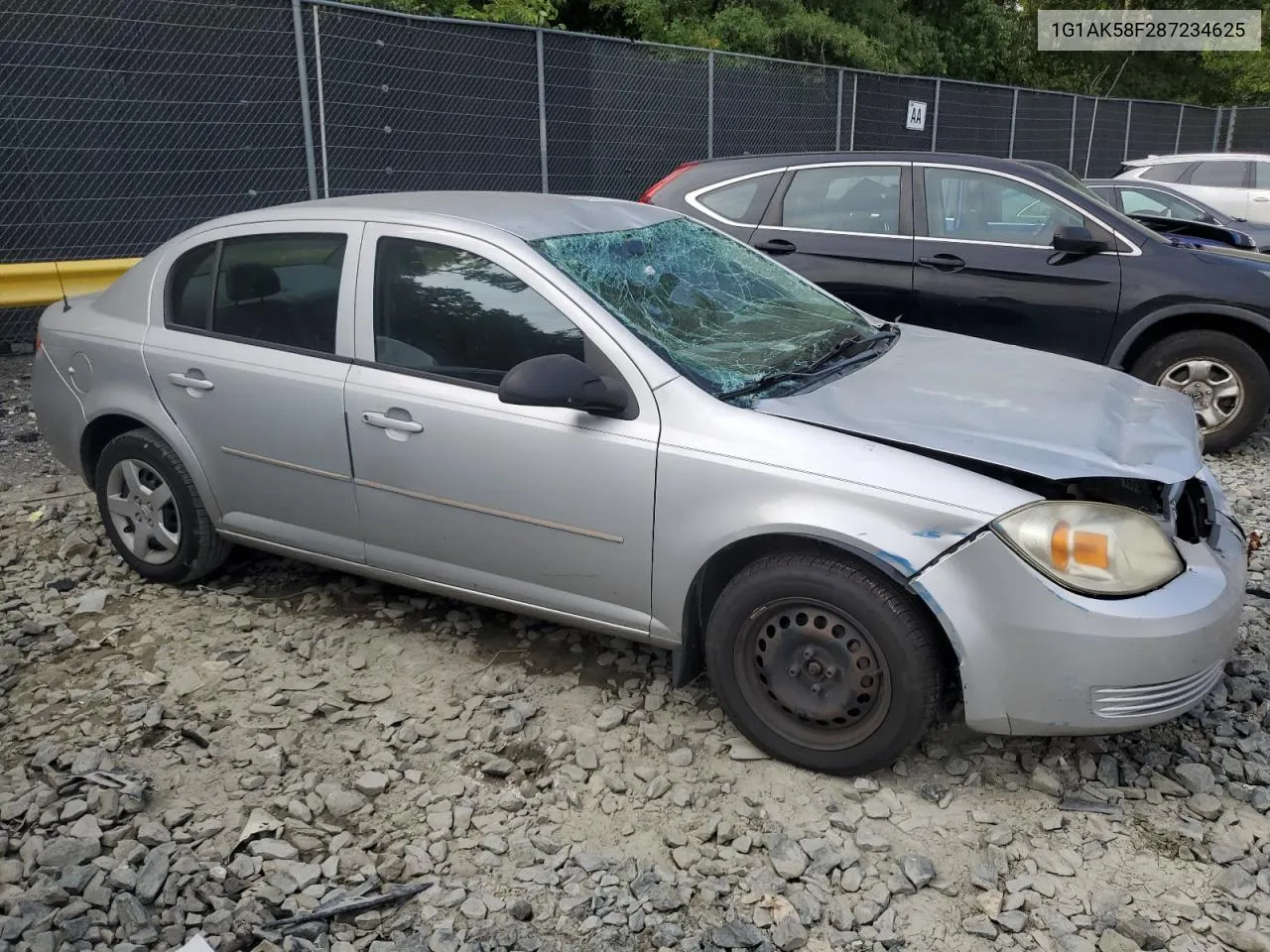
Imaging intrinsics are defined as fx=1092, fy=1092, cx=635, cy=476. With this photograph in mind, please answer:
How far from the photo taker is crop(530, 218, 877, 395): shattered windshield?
11.5ft

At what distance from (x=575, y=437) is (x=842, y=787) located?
1.32 meters

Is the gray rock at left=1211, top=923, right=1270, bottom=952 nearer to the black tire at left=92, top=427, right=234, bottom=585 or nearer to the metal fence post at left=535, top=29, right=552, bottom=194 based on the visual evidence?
the black tire at left=92, top=427, right=234, bottom=585

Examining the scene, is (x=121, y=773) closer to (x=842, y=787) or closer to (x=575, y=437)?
Result: (x=575, y=437)

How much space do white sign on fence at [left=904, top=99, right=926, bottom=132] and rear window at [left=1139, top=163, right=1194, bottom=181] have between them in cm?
311

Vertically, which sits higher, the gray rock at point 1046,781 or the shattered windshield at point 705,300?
the shattered windshield at point 705,300

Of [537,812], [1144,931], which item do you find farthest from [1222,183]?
[537,812]

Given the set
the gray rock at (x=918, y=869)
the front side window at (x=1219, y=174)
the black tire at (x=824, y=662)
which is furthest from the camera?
the front side window at (x=1219, y=174)

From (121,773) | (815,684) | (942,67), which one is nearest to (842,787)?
(815,684)

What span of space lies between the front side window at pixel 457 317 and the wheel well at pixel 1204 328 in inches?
164

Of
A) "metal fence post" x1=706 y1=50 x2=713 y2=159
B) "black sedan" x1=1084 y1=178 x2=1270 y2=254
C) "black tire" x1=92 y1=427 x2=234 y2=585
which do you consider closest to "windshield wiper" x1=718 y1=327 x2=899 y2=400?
"black tire" x1=92 y1=427 x2=234 y2=585

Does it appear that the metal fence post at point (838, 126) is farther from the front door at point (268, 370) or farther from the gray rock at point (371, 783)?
the gray rock at point (371, 783)

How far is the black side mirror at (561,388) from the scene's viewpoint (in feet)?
10.5

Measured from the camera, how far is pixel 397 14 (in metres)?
9.17

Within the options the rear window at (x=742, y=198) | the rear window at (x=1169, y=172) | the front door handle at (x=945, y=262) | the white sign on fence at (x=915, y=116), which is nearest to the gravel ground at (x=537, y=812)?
the front door handle at (x=945, y=262)
